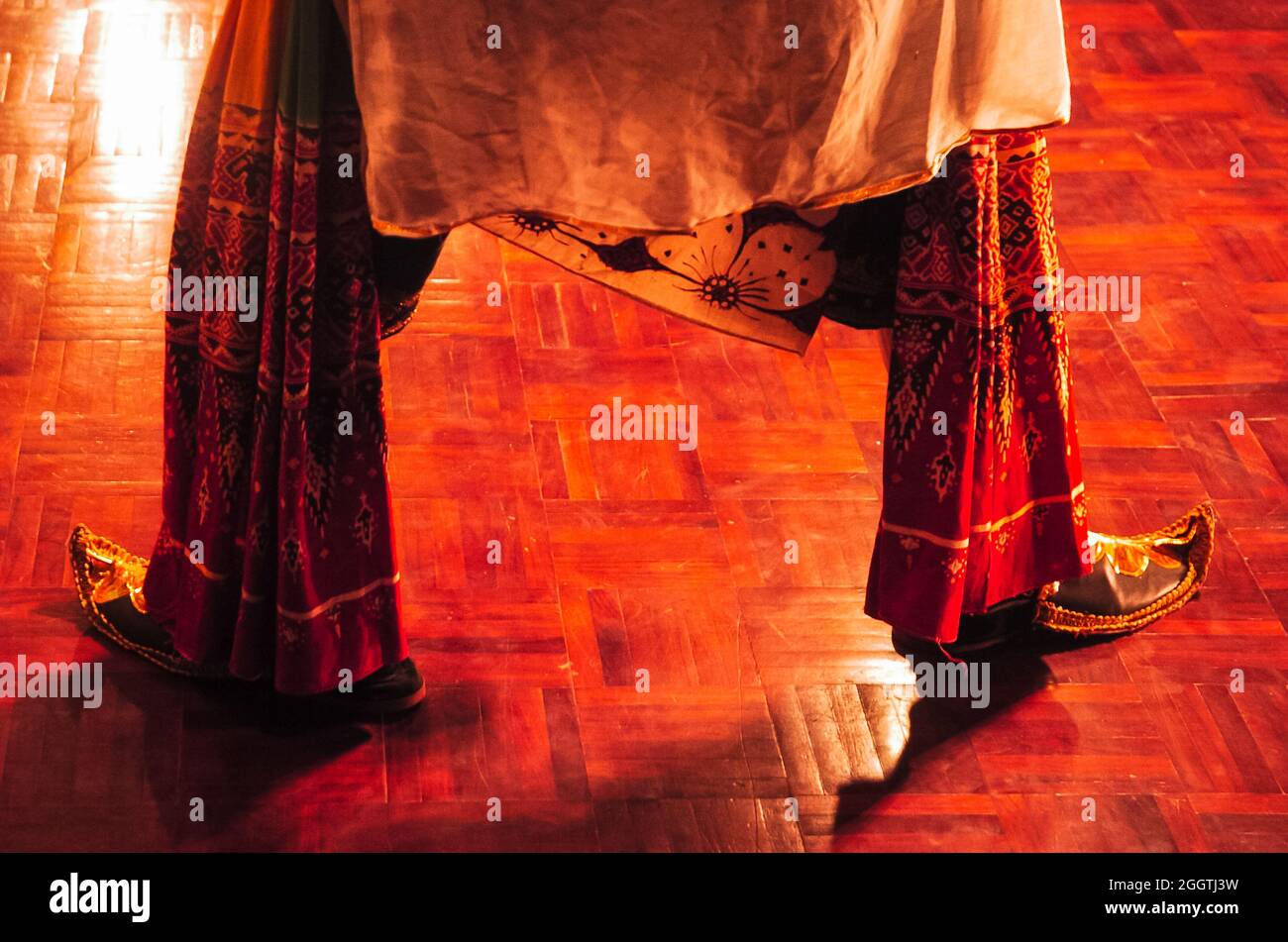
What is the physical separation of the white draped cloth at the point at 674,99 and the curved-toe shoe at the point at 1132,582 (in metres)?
0.86

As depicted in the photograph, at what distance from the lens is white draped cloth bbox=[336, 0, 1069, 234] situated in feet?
5.76

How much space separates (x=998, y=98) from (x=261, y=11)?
2.70 ft

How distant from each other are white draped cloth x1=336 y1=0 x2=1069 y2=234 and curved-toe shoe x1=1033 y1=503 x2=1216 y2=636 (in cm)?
86

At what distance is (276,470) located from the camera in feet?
6.88

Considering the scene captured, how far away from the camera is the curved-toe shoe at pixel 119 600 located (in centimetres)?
240

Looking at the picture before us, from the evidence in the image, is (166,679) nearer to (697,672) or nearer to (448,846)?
(448,846)

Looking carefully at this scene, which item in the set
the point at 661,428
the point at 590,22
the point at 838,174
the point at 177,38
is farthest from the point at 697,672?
the point at 177,38
